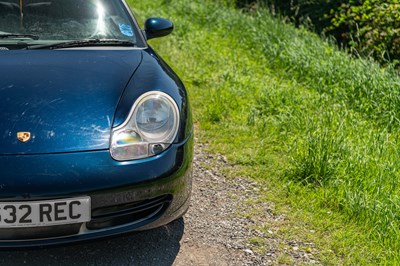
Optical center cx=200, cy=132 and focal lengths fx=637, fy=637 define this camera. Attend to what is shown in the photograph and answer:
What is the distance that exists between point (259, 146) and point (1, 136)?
2.39 metres

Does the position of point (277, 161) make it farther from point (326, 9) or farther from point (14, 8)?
point (326, 9)

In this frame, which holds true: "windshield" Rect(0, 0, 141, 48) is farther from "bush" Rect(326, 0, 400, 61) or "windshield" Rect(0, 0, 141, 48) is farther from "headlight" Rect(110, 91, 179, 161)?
"bush" Rect(326, 0, 400, 61)

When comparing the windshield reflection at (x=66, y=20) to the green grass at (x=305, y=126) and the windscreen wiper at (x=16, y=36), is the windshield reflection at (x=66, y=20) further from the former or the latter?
the green grass at (x=305, y=126)

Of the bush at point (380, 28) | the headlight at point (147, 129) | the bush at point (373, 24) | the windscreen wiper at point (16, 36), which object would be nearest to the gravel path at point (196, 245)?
the headlight at point (147, 129)

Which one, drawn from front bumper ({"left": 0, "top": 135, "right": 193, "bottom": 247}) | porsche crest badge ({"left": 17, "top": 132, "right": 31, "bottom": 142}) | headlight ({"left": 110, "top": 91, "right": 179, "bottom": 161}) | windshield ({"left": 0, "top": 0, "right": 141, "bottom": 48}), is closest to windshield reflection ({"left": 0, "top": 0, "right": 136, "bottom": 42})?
windshield ({"left": 0, "top": 0, "right": 141, "bottom": 48})

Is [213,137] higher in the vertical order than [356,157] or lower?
lower

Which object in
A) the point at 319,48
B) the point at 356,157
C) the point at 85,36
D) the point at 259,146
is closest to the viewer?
the point at 85,36

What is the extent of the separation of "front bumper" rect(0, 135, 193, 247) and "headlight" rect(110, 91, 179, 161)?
5 centimetres

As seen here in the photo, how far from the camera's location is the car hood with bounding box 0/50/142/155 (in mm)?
2836

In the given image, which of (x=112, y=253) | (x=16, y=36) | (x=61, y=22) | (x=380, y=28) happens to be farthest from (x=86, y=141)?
(x=380, y=28)

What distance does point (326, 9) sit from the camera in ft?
34.8

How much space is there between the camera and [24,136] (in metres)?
2.83

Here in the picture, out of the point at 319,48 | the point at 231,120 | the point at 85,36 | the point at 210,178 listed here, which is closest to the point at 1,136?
the point at 85,36

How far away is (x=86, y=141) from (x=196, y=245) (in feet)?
2.87
